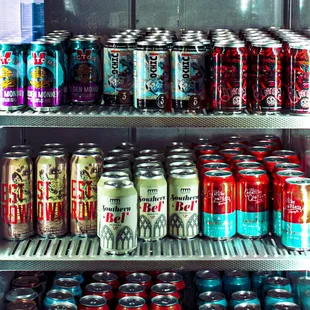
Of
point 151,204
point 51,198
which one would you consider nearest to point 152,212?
point 151,204

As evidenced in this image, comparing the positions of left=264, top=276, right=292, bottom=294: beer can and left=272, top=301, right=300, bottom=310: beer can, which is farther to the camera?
left=264, top=276, right=292, bottom=294: beer can

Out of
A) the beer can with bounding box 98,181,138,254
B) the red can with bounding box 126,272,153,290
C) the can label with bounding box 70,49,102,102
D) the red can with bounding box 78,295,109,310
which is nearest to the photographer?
the beer can with bounding box 98,181,138,254

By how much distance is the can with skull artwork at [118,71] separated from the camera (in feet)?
7.55

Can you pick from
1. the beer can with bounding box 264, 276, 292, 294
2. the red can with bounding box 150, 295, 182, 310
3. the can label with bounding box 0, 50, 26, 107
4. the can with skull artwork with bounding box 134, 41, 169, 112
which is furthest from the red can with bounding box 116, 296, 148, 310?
the can label with bounding box 0, 50, 26, 107

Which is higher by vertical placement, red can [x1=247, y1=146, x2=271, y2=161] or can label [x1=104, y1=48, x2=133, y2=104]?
can label [x1=104, y1=48, x2=133, y2=104]

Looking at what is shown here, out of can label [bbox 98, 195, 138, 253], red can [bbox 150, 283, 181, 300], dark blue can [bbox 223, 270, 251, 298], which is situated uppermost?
can label [bbox 98, 195, 138, 253]

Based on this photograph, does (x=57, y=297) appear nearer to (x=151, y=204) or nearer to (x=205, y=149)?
(x=151, y=204)

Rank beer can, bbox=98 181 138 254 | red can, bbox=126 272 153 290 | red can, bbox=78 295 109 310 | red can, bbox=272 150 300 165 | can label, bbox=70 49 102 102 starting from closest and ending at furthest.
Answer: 1. beer can, bbox=98 181 138 254
2. red can, bbox=78 295 109 310
3. can label, bbox=70 49 102 102
4. red can, bbox=126 272 153 290
5. red can, bbox=272 150 300 165

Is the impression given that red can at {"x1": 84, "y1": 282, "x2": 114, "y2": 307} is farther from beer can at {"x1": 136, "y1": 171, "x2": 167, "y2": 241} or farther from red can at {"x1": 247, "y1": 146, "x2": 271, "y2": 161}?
red can at {"x1": 247, "y1": 146, "x2": 271, "y2": 161}

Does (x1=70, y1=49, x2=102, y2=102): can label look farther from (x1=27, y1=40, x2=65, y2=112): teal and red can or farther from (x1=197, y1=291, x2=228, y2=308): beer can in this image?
(x1=197, y1=291, x2=228, y2=308): beer can

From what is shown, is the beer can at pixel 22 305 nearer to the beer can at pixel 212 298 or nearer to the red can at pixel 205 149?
the beer can at pixel 212 298

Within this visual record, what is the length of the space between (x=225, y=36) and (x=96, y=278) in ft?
3.19

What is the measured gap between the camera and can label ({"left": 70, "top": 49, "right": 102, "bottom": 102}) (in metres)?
2.33

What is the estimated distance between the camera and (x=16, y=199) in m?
2.30
